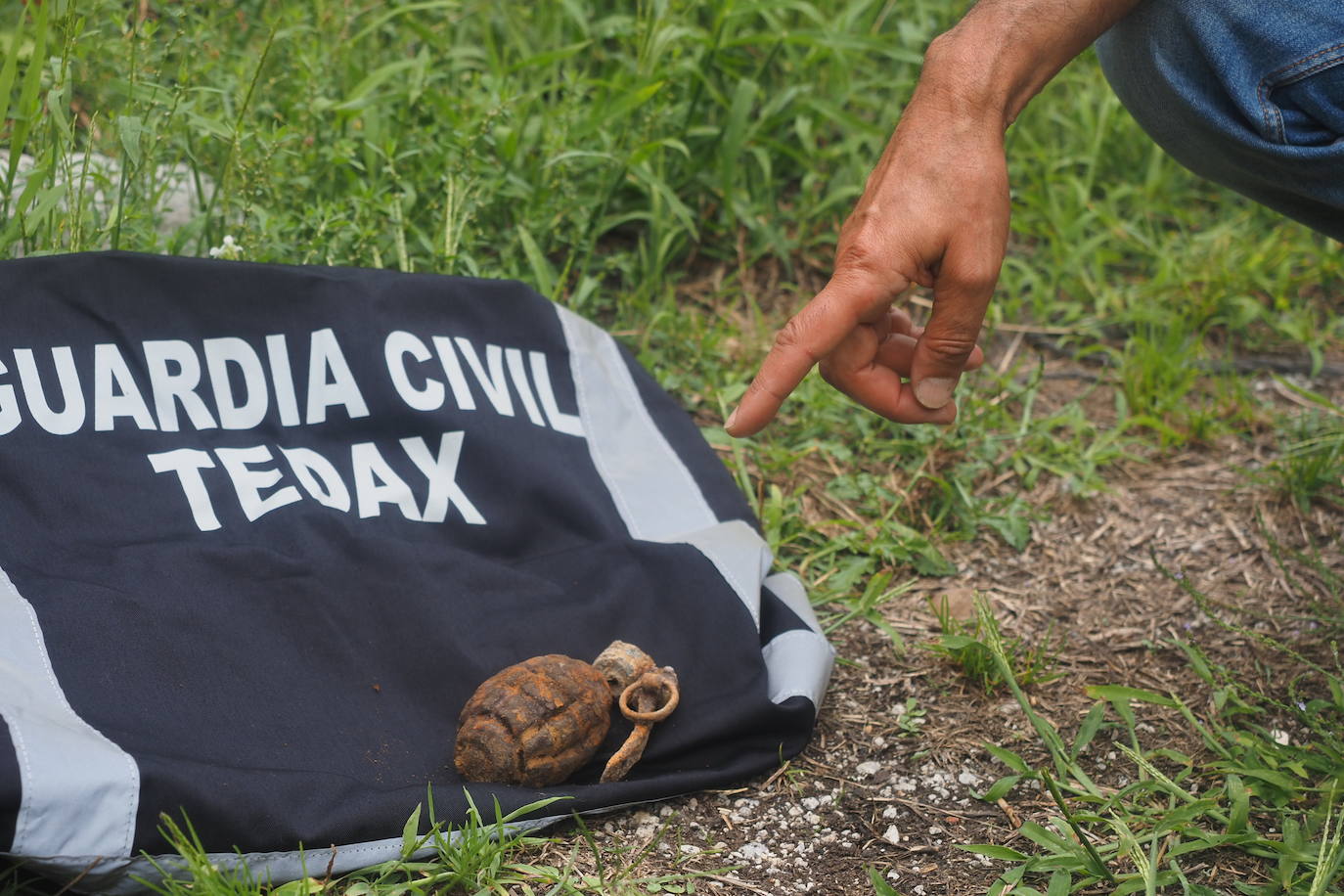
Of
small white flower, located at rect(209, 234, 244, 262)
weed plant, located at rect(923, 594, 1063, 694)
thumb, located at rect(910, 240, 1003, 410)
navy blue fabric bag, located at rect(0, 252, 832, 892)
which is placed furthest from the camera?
small white flower, located at rect(209, 234, 244, 262)

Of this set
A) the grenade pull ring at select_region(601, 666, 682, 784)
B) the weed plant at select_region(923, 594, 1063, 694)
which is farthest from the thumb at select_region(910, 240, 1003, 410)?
the grenade pull ring at select_region(601, 666, 682, 784)

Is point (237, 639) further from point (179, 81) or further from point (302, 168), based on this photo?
point (302, 168)

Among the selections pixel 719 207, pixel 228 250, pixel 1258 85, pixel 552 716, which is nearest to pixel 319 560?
pixel 552 716

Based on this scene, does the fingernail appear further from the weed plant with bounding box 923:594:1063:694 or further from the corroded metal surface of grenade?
the corroded metal surface of grenade

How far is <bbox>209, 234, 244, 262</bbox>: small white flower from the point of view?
2.15 meters

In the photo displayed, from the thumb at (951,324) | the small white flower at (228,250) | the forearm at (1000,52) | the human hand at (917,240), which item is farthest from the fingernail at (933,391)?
the small white flower at (228,250)

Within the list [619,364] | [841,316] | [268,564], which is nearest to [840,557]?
[619,364]

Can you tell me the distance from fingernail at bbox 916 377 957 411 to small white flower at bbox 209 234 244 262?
127 centimetres

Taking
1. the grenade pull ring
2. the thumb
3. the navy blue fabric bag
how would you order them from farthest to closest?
the grenade pull ring
the thumb
the navy blue fabric bag

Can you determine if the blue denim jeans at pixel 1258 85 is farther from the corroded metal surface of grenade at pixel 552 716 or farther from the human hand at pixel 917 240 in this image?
the corroded metal surface of grenade at pixel 552 716

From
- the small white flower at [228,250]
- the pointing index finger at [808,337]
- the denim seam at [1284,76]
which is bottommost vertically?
the pointing index finger at [808,337]

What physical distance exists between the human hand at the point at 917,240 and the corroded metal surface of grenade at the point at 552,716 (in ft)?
1.32

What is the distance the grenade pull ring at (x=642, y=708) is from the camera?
1.62 meters

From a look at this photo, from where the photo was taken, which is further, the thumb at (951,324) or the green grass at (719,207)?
the green grass at (719,207)
